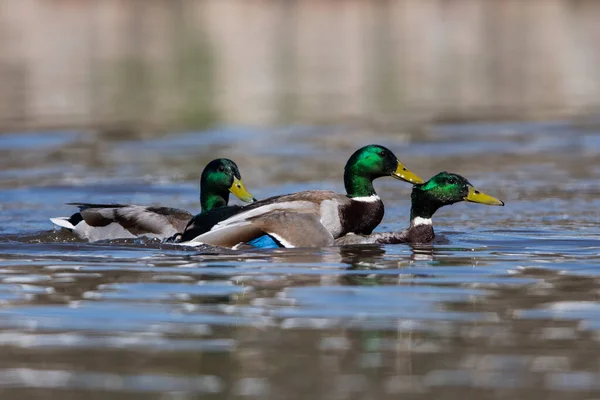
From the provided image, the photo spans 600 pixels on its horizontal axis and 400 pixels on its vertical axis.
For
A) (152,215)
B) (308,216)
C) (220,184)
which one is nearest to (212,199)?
(220,184)

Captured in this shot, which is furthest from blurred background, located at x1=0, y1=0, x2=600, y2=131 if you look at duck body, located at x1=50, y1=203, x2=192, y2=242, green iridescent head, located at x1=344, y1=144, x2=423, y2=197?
green iridescent head, located at x1=344, y1=144, x2=423, y2=197

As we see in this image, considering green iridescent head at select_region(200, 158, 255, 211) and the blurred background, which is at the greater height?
the blurred background

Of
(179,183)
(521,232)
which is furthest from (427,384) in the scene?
(179,183)

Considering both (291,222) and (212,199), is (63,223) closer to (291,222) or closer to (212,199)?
(212,199)

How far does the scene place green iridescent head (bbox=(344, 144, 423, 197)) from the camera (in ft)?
42.7

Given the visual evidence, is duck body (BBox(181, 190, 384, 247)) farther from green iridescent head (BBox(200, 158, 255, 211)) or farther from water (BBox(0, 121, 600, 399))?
green iridescent head (BBox(200, 158, 255, 211))

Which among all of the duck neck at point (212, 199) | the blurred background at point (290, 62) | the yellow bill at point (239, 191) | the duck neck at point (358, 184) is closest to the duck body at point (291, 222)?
the duck neck at point (358, 184)

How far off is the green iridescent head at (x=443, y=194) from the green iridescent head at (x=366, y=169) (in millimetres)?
394

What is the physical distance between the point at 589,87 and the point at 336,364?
1020 inches

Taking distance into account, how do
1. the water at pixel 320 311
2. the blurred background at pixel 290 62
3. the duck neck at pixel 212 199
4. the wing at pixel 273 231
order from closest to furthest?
1. the water at pixel 320 311
2. the wing at pixel 273 231
3. the duck neck at pixel 212 199
4. the blurred background at pixel 290 62

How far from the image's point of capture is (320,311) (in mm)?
8789

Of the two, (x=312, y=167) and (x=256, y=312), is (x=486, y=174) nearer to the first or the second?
(x=312, y=167)

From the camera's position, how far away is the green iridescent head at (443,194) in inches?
511

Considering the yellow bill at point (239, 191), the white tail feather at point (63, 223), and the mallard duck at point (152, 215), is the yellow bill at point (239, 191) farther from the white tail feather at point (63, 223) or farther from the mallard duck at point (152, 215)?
the white tail feather at point (63, 223)
